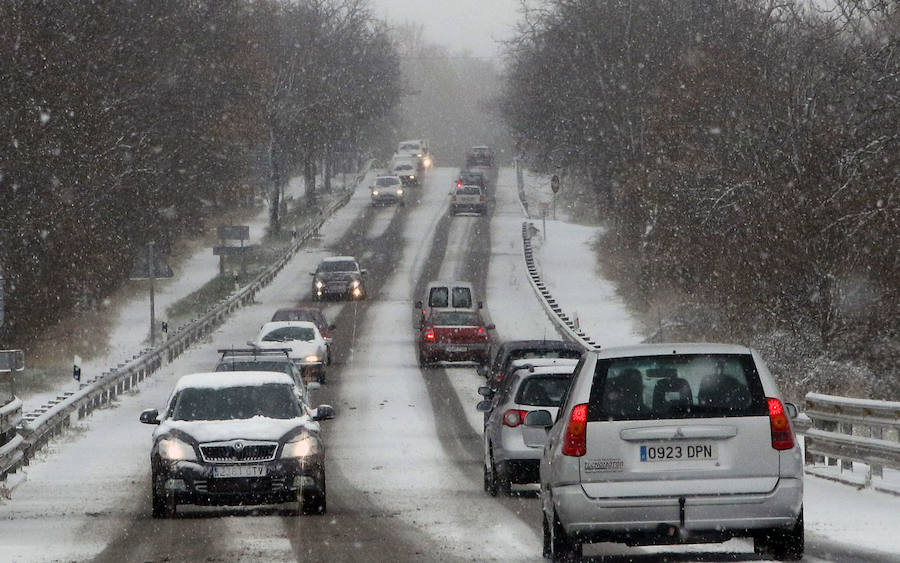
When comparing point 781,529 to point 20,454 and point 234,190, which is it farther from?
point 234,190

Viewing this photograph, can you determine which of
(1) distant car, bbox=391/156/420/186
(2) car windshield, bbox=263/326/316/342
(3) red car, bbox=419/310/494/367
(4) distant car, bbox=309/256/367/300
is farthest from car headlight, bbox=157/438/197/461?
(1) distant car, bbox=391/156/420/186

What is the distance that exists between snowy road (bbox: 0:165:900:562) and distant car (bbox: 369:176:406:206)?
142ft

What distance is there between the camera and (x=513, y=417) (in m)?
17.2

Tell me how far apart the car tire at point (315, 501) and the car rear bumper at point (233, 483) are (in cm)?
5

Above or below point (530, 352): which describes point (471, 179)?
below

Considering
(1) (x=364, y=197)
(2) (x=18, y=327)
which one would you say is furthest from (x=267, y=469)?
(1) (x=364, y=197)

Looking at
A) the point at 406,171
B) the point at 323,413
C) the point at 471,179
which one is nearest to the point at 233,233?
the point at 323,413

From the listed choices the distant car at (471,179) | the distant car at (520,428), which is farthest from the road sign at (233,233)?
the distant car at (520,428)

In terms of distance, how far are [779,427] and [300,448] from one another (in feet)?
20.5

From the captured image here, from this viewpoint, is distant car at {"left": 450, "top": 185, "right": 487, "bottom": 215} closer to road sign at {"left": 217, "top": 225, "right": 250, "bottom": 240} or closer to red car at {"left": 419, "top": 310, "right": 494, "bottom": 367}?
road sign at {"left": 217, "top": 225, "right": 250, "bottom": 240}

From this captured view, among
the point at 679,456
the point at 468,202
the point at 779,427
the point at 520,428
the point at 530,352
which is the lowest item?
the point at 468,202

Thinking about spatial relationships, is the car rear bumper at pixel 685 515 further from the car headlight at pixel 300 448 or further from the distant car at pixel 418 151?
the distant car at pixel 418 151

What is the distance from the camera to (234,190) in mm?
66188

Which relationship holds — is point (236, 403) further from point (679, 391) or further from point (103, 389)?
point (103, 389)
